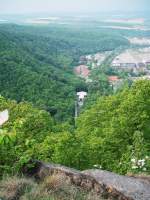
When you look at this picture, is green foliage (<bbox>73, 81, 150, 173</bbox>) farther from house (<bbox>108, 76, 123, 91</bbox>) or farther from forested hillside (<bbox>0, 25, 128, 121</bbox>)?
house (<bbox>108, 76, 123, 91</bbox>)

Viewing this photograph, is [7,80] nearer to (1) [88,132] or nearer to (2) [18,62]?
(2) [18,62]

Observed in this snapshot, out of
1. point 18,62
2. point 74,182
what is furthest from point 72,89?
point 74,182

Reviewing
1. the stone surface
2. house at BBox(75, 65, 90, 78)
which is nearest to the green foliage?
the stone surface

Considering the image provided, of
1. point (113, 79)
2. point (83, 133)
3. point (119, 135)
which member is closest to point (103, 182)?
point (119, 135)

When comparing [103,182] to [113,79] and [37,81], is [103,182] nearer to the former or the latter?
[37,81]

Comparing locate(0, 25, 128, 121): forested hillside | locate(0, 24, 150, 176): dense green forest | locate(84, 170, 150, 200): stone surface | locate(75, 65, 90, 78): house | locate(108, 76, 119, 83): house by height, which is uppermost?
locate(84, 170, 150, 200): stone surface

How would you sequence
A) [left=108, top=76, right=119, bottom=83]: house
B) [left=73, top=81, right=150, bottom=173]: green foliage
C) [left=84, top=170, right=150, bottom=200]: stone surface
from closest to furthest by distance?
→ 1. [left=84, top=170, right=150, bottom=200]: stone surface
2. [left=73, top=81, right=150, bottom=173]: green foliage
3. [left=108, top=76, right=119, bottom=83]: house
